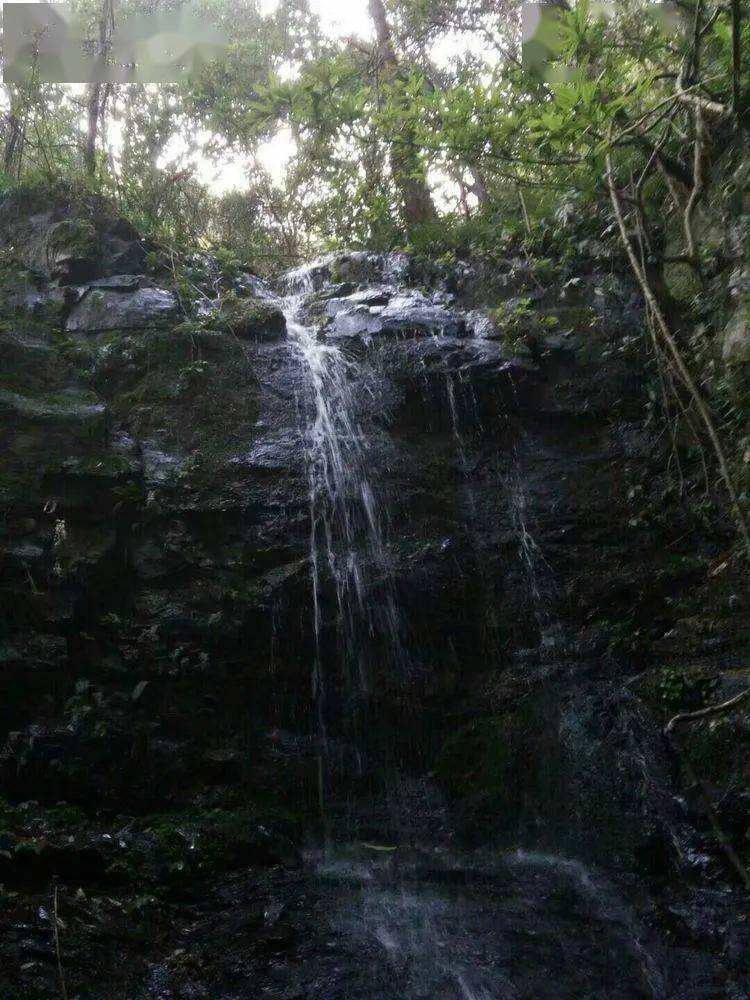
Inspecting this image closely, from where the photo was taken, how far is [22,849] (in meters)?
4.31

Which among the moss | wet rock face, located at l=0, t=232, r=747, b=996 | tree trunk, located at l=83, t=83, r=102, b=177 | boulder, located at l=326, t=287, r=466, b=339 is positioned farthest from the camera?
tree trunk, located at l=83, t=83, r=102, b=177

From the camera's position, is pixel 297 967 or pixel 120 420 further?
pixel 120 420

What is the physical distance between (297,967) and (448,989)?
73 centimetres

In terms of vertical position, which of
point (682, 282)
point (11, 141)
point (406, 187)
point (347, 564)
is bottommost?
point (347, 564)

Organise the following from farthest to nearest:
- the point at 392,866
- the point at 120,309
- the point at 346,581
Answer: the point at 120,309 < the point at 346,581 < the point at 392,866

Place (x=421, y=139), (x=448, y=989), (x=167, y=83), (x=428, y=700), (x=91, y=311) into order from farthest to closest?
(x=167, y=83) < (x=91, y=311) < (x=421, y=139) < (x=428, y=700) < (x=448, y=989)

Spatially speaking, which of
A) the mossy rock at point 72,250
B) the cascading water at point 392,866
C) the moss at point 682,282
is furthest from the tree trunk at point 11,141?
the moss at point 682,282

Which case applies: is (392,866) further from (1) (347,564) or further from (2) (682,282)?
(2) (682,282)

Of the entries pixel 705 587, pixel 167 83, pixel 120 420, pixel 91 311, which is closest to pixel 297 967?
pixel 705 587

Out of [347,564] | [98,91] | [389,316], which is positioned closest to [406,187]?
[389,316]

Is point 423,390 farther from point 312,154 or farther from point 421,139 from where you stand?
point 312,154

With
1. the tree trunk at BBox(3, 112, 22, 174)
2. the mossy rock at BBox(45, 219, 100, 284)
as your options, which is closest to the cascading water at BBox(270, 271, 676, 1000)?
the mossy rock at BBox(45, 219, 100, 284)

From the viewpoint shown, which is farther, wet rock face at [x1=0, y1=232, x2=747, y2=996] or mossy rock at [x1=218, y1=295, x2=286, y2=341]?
mossy rock at [x1=218, y1=295, x2=286, y2=341]

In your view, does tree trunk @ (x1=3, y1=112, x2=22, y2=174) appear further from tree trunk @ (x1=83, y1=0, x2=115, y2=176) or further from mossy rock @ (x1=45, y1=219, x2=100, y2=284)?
mossy rock @ (x1=45, y1=219, x2=100, y2=284)
